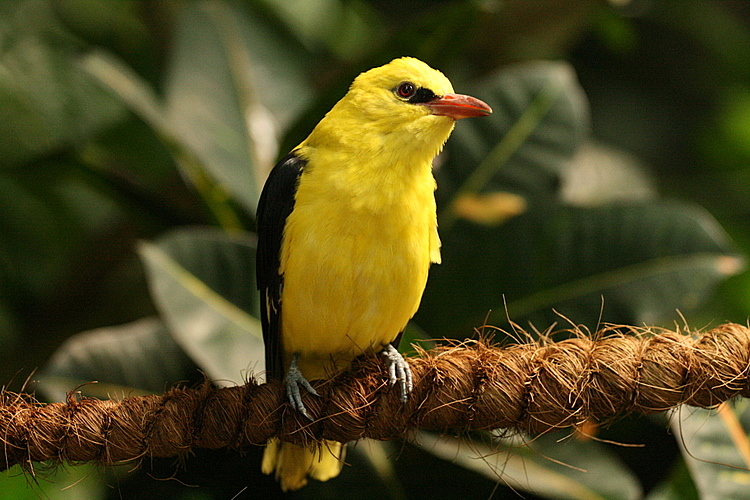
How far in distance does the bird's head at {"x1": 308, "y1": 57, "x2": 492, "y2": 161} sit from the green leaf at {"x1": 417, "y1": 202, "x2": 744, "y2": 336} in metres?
1.16

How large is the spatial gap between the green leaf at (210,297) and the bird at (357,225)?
461mm

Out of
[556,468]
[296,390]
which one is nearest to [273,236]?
[296,390]

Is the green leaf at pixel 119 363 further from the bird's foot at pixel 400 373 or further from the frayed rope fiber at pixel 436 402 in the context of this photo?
the bird's foot at pixel 400 373

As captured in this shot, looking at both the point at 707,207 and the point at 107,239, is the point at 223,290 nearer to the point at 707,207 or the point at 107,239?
the point at 107,239

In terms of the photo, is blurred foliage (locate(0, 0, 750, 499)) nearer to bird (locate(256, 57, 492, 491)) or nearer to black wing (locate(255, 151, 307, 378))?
black wing (locate(255, 151, 307, 378))

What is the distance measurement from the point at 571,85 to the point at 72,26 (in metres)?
3.46

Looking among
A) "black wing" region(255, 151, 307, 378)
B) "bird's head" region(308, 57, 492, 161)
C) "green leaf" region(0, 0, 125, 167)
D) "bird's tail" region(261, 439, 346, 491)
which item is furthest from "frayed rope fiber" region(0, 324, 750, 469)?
"green leaf" region(0, 0, 125, 167)

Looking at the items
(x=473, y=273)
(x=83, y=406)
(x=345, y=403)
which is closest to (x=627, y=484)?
(x=473, y=273)

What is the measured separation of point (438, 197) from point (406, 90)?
1.37 meters

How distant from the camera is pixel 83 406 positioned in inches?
79.0

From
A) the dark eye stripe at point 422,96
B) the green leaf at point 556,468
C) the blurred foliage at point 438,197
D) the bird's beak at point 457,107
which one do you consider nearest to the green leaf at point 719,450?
the blurred foliage at point 438,197

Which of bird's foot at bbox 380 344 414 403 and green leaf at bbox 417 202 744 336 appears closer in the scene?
bird's foot at bbox 380 344 414 403

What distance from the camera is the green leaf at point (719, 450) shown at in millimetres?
2652

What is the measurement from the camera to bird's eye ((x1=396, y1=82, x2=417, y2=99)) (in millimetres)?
2340
